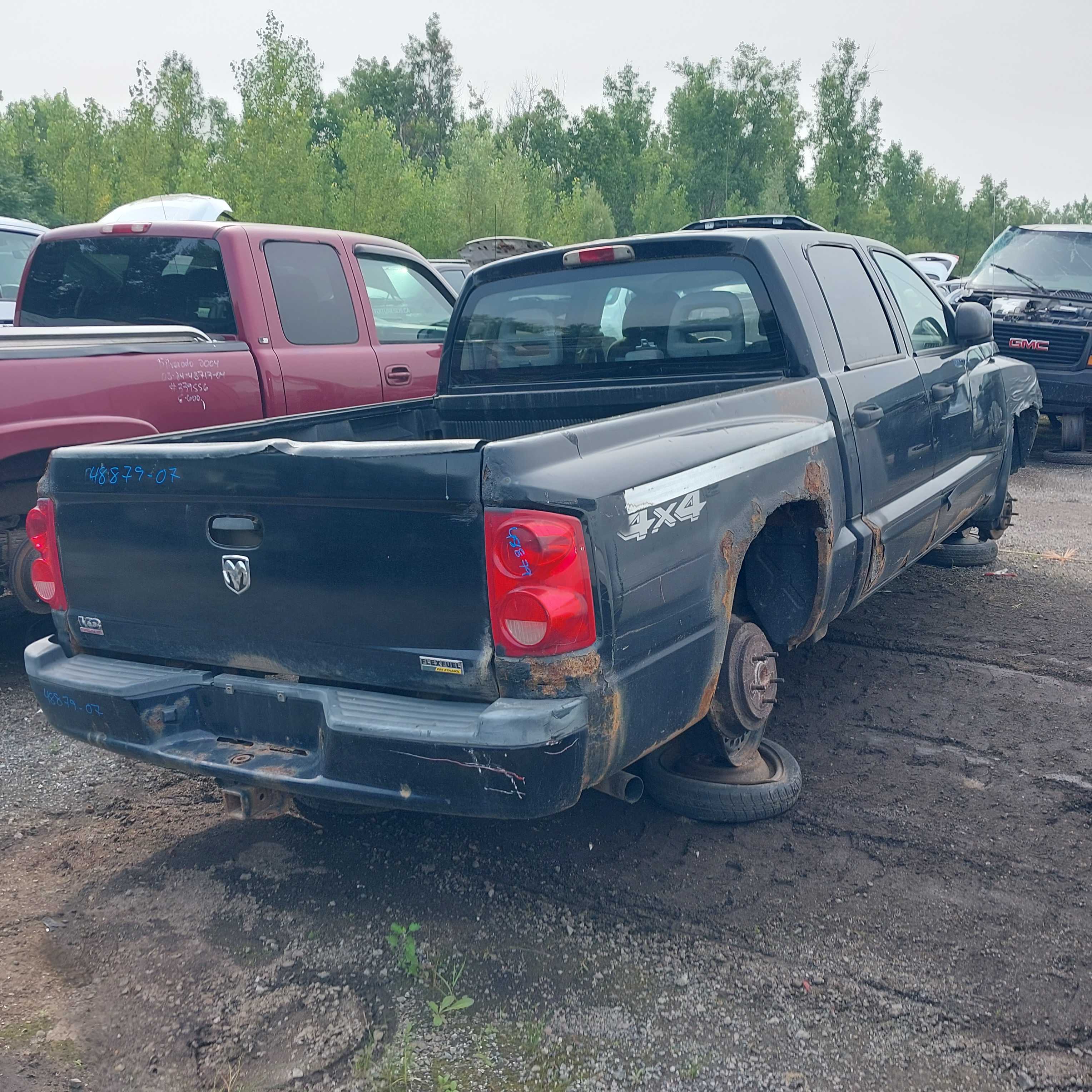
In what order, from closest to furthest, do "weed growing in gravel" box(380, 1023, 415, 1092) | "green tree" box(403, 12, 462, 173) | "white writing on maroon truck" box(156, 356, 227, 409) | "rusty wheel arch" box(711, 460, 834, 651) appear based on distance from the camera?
"weed growing in gravel" box(380, 1023, 415, 1092), "rusty wheel arch" box(711, 460, 834, 651), "white writing on maroon truck" box(156, 356, 227, 409), "green tree" box(403, 12, 462, 173)

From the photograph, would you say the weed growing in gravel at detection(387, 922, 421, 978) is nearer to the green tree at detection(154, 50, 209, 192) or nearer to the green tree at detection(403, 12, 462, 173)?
the green tree at detection(154, 50, 209, 192)

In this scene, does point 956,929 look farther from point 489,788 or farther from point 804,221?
point 804,221

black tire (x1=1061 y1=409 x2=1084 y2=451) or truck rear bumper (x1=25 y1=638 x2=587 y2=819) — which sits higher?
truck rear bumper (x1=25 y1=638 x2=587 y2=819)

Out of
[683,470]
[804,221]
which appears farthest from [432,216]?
[683,470]

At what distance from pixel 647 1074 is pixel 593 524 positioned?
127 centimetres

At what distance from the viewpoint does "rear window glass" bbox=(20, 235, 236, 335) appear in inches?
237

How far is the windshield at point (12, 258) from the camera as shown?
10211 millimetres

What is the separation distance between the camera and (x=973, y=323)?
17.6 feet

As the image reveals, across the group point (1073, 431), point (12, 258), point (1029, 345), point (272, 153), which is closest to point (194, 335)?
point (12, 258)

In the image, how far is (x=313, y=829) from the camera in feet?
12.1

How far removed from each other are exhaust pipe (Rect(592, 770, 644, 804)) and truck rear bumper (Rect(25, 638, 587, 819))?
0.36m

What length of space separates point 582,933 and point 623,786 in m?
0.42

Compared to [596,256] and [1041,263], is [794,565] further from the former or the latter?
[1041,263]

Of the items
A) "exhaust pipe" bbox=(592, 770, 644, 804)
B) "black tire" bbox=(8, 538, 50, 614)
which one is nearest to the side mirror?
"exhaust pipe" bbox=(592, 770, 644, 804)
